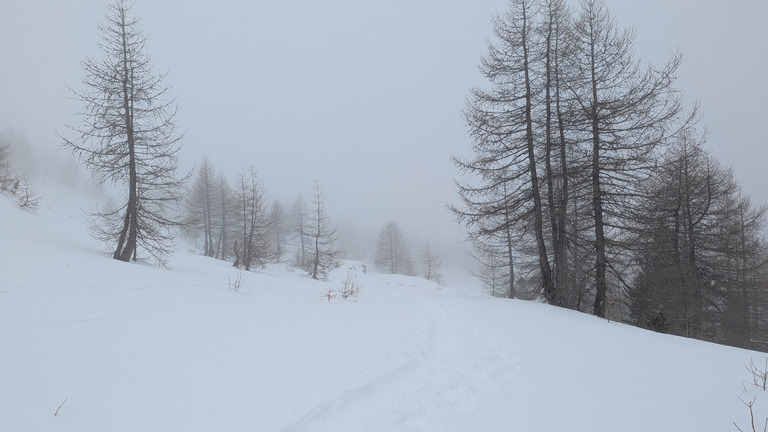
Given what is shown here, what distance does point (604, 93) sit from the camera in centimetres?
1002

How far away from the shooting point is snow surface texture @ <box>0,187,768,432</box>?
2355mm

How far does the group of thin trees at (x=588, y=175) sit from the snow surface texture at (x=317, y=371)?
17.3ft

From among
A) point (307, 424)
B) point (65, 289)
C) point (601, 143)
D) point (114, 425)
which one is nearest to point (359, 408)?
point (307, 424)

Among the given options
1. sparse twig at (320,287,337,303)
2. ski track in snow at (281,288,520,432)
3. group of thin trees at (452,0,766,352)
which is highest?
group of thin trees at (452,0,766,352)

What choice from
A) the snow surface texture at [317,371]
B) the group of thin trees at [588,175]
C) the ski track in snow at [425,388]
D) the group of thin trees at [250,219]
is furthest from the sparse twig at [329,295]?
the group of thin trees at [250,219]

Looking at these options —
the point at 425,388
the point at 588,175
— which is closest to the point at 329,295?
the point at 425,388

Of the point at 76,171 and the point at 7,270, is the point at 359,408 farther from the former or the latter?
the point at 76,171

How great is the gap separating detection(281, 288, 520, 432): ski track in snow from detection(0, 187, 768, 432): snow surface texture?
0.7 inches

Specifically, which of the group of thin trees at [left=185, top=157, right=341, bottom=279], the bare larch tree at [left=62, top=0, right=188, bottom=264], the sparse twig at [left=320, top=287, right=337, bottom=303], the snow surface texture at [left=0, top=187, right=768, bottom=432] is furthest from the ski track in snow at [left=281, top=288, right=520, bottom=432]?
the group of thin trees at [left=185, top=157, right=341, bottom=279]

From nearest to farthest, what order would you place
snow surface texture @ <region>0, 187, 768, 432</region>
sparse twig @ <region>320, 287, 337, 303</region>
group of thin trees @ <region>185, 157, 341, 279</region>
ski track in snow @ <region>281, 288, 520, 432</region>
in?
snow surface texture @ <region>0, 187, 768, 432</region> < ski track in snow @ <region>281, 288, 520, 432</region> < sparse twig @ <region>320, 287, 337, 303</region> < group of thin trees @ <region>185, 157, 341, 279</region>

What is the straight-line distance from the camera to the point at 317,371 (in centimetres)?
332

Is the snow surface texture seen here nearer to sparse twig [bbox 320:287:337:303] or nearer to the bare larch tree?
sparse twig [bbox 320:287:337:303]

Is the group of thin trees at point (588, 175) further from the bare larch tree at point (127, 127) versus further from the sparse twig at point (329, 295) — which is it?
the bare larch tree at point (127, 127)

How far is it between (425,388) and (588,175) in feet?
31.6
